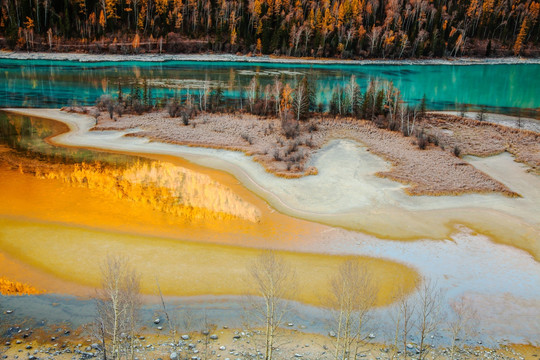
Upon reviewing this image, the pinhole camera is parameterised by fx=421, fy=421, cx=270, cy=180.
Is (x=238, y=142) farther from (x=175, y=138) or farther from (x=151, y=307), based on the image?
(x=151, y=307)

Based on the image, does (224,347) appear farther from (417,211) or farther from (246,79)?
(246,79)

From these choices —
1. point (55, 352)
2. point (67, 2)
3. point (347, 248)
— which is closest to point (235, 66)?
point (67, 2)

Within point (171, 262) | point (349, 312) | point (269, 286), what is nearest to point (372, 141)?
point (171, 262)

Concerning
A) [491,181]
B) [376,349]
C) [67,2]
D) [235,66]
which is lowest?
[376,349]

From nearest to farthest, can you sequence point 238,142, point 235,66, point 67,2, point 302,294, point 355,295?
point 355,295 → point 302,294 → point 238,142 → point 235,66 → point 67,2

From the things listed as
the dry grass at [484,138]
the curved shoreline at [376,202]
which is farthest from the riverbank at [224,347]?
the dry grass at [484,138]

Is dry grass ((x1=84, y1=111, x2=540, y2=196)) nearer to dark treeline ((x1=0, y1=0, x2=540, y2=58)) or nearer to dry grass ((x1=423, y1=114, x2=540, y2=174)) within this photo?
dry grass ((x1=423, y1=114, x2=540, y2=174))

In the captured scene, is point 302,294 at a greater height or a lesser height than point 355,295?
lesser

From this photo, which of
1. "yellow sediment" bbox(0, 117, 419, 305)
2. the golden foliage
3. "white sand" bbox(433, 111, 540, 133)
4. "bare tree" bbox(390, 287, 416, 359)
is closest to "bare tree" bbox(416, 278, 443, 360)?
"bare tree" bbox(390, 287, 416, 359)
